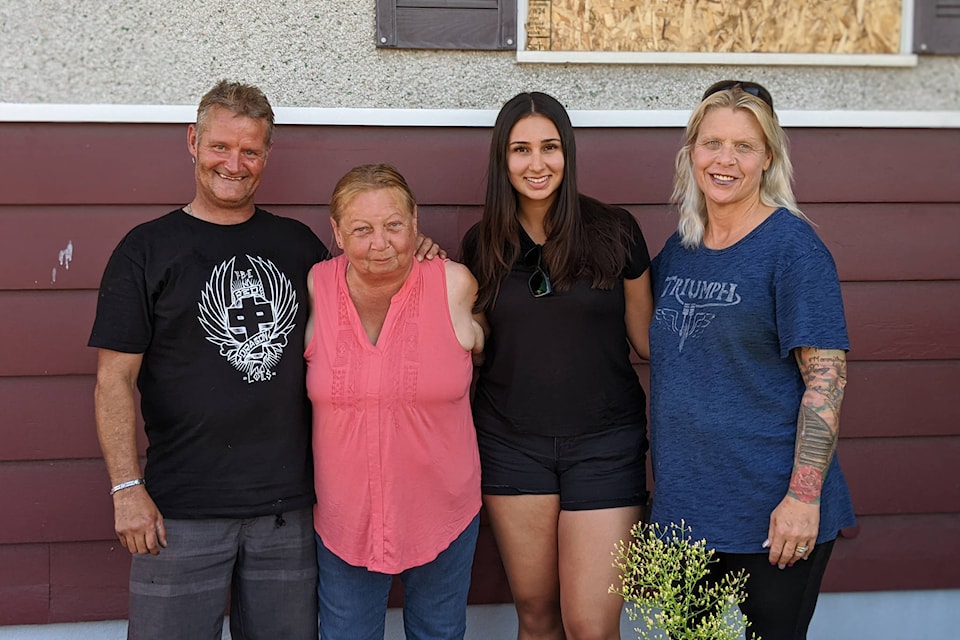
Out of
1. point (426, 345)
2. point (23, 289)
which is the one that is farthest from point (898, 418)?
point (23, 289)

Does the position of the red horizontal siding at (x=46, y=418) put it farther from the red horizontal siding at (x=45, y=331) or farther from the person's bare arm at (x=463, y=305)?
the person's bare arm at (x=463, y=305)

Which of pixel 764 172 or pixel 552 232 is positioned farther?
pixel 552 232

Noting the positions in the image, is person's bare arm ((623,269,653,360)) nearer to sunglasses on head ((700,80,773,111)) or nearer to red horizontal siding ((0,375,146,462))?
sunglasses on head ((700,80,773,111))

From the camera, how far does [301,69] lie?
279 cm

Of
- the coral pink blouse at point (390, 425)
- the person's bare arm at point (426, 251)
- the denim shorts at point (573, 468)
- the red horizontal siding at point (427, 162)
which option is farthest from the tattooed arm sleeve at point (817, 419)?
the red horizontal siding at point (427, 162)

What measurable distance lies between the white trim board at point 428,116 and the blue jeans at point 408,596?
129 centimetres

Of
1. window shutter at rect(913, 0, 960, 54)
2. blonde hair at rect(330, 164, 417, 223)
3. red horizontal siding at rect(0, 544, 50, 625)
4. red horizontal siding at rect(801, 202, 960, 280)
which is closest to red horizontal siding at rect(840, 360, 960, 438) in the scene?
red horizontal siding at rect(801, 202, 960, 280)

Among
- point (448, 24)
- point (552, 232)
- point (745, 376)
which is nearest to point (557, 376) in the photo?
point (552, 232)

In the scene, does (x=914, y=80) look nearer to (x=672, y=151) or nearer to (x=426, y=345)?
(x=672, y=151)

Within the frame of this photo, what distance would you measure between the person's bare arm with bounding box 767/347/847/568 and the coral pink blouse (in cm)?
81

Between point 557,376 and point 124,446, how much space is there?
1129 mm

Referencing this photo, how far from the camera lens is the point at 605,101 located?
9.48 feet

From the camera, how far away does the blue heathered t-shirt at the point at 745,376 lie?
1.96 metres

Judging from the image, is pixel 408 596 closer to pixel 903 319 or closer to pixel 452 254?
pixel 452 254
